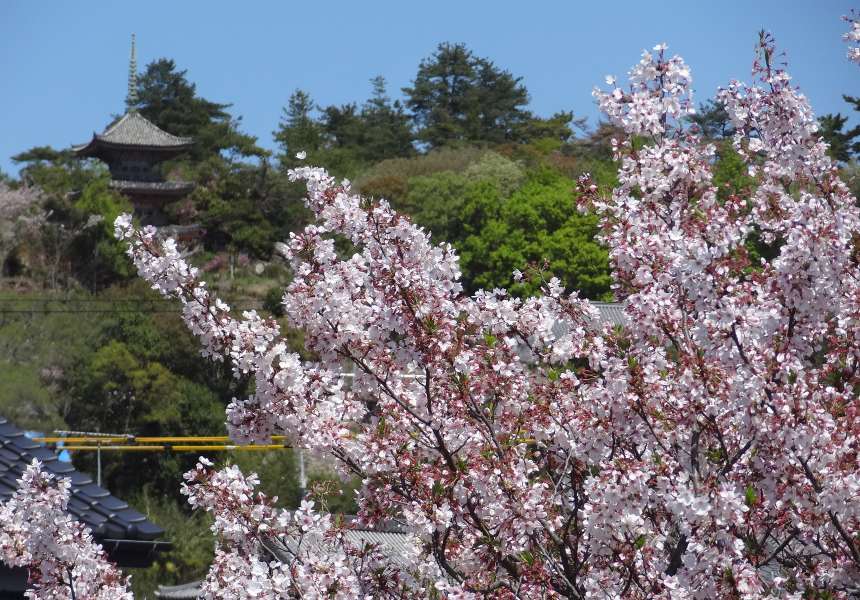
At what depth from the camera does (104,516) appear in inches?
223

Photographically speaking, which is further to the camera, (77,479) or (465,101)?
(465,101)

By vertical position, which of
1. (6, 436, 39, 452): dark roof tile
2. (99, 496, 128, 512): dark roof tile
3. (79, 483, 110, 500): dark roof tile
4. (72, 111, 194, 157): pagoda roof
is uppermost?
(72, 111, 194, 157): pagoda roof

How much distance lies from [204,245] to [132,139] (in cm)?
599

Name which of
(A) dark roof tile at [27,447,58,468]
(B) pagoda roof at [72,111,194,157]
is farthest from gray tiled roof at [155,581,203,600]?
(B) pagoda roof at [72,111,194,157]

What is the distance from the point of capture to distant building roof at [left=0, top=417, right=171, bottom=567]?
5531 mm

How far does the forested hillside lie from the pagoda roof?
1824mm

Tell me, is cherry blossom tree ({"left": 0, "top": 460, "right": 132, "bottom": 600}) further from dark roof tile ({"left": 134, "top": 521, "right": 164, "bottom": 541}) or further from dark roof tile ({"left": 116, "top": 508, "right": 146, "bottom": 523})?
dark roof tile ({"left": 116, "top": 508, "right": 146, "bottom": 523})

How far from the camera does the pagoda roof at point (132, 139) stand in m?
46.5

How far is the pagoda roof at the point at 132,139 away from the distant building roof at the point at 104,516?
4219cm

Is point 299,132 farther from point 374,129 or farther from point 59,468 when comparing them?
point 59,468

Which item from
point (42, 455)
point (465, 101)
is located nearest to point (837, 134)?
point (465, 101)

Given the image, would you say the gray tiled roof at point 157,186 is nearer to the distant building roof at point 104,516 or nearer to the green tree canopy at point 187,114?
the green tree canopy at point 187,114

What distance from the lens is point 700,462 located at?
4332 millimetres

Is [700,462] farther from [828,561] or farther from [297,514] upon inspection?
[297,514]
